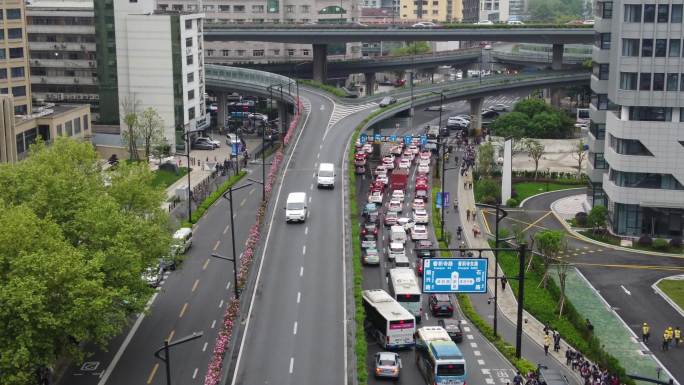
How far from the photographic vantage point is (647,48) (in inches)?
3115

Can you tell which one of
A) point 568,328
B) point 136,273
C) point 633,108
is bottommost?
point 568,328

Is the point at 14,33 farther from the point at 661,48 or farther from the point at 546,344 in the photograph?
the point at 546,344

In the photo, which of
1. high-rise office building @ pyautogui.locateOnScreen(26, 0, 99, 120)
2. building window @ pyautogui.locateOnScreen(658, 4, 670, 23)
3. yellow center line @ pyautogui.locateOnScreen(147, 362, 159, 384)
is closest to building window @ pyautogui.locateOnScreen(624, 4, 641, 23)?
building window @ pyautogui.locateOnScreen(658, 4, 670, 23)

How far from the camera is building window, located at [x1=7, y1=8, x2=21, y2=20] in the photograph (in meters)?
110

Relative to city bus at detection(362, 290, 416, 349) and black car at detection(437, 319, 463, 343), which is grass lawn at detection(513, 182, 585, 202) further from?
city bus at detection(362, 290, 416, 349)

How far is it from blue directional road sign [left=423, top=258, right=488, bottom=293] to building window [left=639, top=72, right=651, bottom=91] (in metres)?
35.3

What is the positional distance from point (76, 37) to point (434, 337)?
89.4 m

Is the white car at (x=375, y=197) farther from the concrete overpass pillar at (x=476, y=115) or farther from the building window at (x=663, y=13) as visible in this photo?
the concrete overpass pillar at (x=476, y=115)

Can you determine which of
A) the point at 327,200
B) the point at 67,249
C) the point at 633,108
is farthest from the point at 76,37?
the point at 67,249

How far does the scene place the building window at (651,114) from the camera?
262 feet

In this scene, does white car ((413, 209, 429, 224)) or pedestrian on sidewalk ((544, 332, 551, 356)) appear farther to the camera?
white car ((413, 209, 429, 224))

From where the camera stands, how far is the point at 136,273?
52250 millimetres

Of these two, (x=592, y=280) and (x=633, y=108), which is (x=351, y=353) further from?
(x=633, y=108)

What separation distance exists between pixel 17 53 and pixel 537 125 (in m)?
66.9
